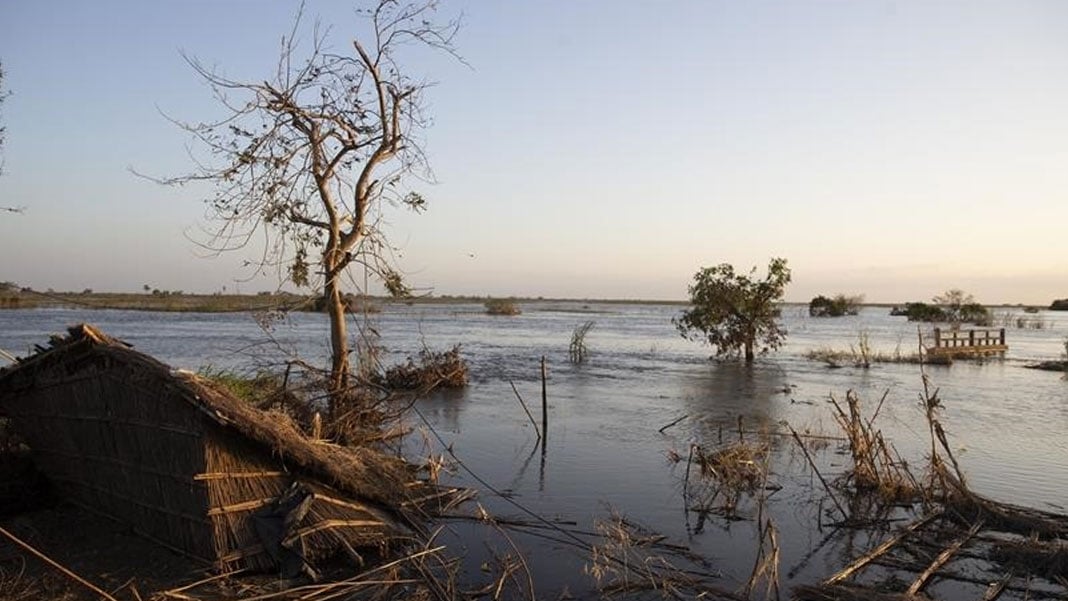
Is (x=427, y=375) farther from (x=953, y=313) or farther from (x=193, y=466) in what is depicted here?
(x=953, y=313)

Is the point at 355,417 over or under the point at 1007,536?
over

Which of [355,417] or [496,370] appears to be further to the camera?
[496,370]

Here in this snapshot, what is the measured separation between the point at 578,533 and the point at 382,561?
244 centimetres

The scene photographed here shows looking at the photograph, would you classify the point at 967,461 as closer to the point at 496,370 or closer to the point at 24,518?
the point at 24,518

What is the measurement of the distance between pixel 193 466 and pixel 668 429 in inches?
431

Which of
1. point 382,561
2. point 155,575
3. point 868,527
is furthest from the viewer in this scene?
point 868,527

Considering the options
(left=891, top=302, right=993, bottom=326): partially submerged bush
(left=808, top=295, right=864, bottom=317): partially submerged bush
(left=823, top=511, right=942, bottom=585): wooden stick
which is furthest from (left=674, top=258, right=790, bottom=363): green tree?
(left=808, top=295, right=864, bottom=317): partially submerged bush

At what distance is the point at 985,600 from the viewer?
688 centimetres

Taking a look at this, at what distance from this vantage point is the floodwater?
9.05m

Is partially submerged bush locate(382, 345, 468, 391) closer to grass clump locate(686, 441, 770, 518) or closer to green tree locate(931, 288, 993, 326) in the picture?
grass clump locate(686, 441, 770, 518)

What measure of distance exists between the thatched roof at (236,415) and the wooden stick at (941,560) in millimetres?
4994

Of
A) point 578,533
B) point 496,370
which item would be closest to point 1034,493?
point 578,533

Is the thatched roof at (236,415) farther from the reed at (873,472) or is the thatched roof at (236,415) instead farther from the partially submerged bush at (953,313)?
the partially submerged bush at (953,313)

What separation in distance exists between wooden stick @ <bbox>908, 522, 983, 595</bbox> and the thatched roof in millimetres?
4994
